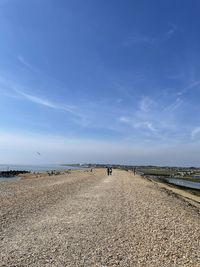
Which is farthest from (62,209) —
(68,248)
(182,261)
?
Answer: (182,261)

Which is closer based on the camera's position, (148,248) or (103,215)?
(148,248)

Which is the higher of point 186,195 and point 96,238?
point 186,195

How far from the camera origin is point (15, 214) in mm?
16641

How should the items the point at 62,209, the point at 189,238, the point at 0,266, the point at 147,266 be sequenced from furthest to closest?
the point at 62,209 < the point at 189,238 < the point at 147,266 < the point at 0,266

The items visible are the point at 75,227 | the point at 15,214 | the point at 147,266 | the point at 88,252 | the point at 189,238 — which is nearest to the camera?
the point at 147,266

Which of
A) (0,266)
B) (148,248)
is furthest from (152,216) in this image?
(0,266)

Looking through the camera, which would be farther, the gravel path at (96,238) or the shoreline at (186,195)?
the shoreline at (186,195)

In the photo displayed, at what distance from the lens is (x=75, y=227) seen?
1361cm

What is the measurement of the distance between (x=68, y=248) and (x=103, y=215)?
656 centimetres

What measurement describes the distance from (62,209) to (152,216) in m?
5.03

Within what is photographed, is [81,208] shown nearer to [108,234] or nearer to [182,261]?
[108,234]

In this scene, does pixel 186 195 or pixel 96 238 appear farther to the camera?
pixel 186 195

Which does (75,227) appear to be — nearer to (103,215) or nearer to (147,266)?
(103,215)

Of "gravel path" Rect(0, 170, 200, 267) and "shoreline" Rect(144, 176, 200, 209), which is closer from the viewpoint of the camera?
"gravel path" Rect(0, 170, 200, 267)
